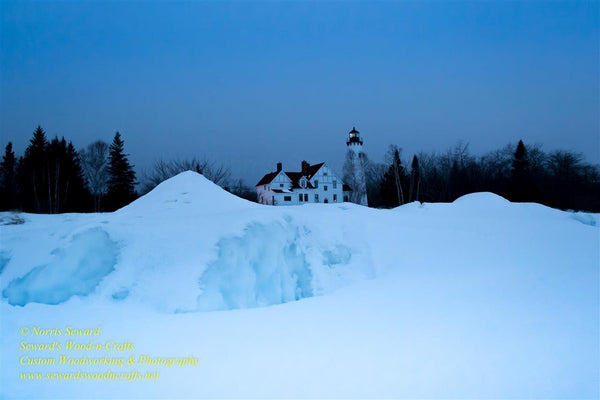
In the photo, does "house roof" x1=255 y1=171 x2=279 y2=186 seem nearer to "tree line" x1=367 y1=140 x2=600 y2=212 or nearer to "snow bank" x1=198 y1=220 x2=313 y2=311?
"tree line" x1=367 y1=140 x2=600 y2=212

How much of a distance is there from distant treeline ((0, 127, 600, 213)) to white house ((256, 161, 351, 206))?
5161mm

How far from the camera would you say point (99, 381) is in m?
4.29

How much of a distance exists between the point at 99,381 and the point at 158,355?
2.44ft

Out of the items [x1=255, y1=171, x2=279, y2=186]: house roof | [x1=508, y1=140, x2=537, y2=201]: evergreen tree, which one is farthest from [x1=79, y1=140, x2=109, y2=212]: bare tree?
[x1=508, y1=140, x2=537, y2=201]: evergreen tree

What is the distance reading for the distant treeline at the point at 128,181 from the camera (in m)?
32.0

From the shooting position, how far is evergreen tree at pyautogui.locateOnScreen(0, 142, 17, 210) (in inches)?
1231

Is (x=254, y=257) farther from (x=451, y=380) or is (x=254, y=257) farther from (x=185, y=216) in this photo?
(x=451, y=380)

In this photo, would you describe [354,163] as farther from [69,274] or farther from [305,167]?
[69,274]

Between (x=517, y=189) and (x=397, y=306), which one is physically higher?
(x=517, y=189)

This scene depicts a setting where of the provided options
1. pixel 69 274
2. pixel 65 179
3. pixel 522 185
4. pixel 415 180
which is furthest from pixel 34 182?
pixel 522 185

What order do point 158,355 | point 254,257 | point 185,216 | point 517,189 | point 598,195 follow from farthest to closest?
point 517,189, point 598,195, point 185,216, point 254,257, point 158,355

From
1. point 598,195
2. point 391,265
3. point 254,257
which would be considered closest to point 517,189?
point 598,195

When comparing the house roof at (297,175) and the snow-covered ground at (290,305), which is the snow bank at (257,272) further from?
the house roof at (297,175)

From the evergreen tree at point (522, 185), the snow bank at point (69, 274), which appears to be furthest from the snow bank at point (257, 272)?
the evergreen tree at point (522, 185)
